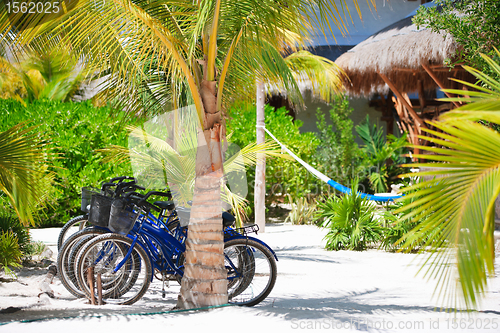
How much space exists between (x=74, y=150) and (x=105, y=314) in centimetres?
496

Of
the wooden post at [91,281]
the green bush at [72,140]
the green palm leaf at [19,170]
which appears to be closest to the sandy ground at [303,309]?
the wooden post at [91,281]

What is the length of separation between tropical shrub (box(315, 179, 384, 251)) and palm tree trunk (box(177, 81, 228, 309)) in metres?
2.84

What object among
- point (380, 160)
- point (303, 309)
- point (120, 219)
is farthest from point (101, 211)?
point (380, 160)

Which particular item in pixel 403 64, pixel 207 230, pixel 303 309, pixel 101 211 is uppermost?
pixel 403 64

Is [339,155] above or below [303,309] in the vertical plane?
above

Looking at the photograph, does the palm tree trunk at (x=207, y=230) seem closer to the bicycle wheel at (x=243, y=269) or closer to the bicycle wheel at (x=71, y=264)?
the bicycle wheel at (x=243, y=269)

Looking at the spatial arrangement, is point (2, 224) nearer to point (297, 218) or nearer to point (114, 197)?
point (114, 197)

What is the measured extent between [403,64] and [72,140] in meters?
6.09

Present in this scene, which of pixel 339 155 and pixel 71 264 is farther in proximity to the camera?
pixel 339 155

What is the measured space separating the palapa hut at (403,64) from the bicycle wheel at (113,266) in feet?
19.9

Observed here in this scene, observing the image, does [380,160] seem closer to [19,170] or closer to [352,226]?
[352,226]

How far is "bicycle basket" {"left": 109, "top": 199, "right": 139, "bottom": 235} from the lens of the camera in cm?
317

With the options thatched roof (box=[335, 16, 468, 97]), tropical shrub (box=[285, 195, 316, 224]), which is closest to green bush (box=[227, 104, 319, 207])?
tropical shrub (box=[285, 195, 316, 224])

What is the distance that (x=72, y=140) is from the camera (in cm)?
716
